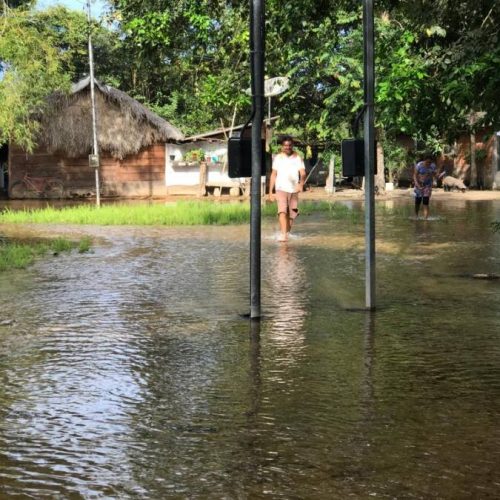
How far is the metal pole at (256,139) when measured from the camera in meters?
7.00

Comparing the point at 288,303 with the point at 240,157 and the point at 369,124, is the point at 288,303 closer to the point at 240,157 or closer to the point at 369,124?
the point at 240,157

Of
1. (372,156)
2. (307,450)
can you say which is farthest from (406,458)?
(372,156)

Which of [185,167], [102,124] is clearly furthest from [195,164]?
[102,124]

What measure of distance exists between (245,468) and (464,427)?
1309 millimetres

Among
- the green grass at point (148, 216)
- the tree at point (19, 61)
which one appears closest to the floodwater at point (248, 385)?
the green grass at point (148, 216)

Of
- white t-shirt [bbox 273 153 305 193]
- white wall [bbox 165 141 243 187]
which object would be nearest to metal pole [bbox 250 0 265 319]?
white t-shirt [bbox 273 153 305 193]

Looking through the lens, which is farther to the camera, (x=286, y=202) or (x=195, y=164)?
(x=195, y=164)

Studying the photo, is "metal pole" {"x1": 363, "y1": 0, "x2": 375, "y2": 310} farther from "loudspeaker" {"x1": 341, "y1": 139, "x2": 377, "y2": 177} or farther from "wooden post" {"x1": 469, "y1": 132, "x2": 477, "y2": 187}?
"wooden post" {"x1": 469, "y1": 132, "x2": 477, "y2": 187}

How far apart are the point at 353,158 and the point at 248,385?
117 inches

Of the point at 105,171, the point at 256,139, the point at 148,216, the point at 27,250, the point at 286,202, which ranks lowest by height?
the point at 27,250

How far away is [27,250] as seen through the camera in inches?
480

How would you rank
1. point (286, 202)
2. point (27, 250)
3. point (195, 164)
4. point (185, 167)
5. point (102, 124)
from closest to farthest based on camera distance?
point (27, 250) → point (286, 202) → point (102, 124) → point (195, 164) → point (185, 167)

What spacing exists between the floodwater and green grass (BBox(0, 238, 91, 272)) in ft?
2.74

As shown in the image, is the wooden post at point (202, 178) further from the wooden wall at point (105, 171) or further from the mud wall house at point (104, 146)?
the wooden wall at point (105, 171)
